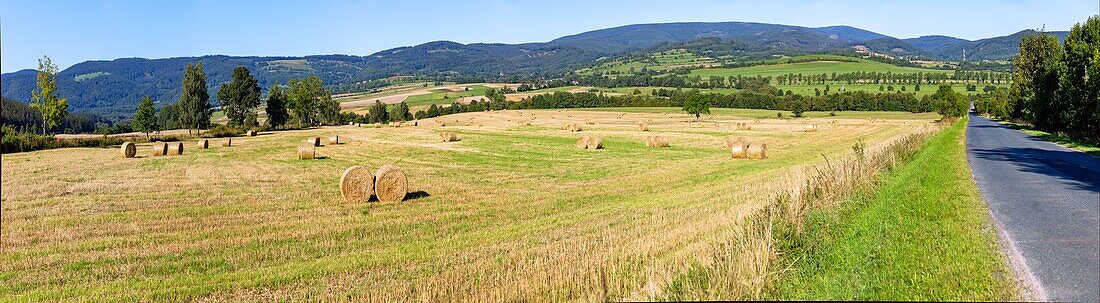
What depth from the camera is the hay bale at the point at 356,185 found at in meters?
19.9

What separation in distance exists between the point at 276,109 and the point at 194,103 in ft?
51.4

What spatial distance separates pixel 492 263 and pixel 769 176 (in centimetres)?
1696

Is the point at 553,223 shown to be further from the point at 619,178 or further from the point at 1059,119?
the point at 1059,119

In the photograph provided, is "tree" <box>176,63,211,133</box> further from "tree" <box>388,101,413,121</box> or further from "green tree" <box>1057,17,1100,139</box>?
"green tree" <box>1057,17,1100,139</box>

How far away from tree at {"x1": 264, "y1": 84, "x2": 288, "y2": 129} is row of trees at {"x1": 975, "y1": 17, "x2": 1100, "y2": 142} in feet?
288

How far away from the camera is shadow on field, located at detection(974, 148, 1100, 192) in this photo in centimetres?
1883

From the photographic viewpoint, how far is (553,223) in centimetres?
A: 1612

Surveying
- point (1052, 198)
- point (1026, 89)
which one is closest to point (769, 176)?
point (1052, 198)

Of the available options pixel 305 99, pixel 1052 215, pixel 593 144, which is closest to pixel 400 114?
pixel 305 99

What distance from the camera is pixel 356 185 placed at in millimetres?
20125

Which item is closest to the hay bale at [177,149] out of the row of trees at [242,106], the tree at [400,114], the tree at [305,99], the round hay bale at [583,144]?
the round hay bale at [583,144]

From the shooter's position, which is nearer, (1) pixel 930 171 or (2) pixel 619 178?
(1) pixel 930 171

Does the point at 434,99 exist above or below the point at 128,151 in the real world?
above

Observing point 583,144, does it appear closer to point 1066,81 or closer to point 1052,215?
point 1066,81
